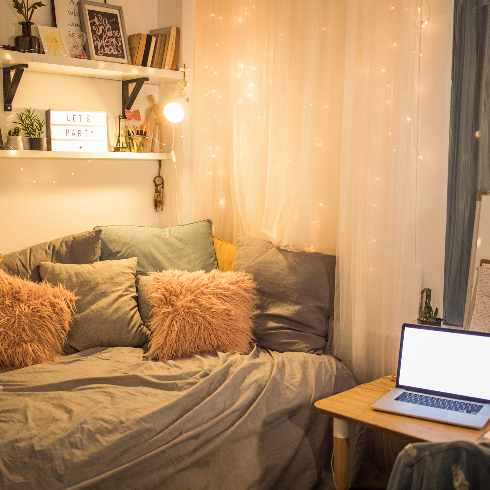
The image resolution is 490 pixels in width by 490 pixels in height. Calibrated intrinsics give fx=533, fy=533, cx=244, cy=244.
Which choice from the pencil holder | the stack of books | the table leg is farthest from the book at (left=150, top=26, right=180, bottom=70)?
the table leg

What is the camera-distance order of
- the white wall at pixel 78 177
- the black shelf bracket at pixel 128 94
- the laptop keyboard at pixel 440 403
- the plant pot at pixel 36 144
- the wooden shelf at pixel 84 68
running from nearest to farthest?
the laptop keyboard at pixel 440 403, the wooden shelf at pixel 84 68, the plant pot at pixel 36 144, the white wall at pixel 78 177, the black shelf bracket at pixel 128 94

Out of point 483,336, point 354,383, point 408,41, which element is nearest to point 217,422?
point 354,383

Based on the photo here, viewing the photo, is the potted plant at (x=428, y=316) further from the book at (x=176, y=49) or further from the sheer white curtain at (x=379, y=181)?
the book at (x=176, y=49)

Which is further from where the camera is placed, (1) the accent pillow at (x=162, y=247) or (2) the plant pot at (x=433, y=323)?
(1) the accent pillow at (x=162, y=247)

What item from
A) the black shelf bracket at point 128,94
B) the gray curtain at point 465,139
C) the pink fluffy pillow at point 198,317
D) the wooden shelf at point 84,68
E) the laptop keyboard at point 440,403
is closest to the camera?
the laptop keyboard at point 440,403

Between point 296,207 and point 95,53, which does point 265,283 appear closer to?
point 296,207

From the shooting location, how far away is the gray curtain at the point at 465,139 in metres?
2.04

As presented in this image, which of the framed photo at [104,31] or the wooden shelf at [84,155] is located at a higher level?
the framed photo at [104,31]

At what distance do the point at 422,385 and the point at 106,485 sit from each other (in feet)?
3.48

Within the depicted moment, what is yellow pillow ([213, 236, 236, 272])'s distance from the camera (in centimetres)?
285

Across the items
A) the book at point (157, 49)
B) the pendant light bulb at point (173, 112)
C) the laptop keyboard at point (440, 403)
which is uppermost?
the book at point (157, 49)

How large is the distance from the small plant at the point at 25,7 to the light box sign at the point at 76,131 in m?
0.46

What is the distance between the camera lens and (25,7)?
2.62 meters

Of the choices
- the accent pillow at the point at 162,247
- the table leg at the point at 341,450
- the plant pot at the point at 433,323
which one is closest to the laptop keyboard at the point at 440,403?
the table leg at the point at 341,450
